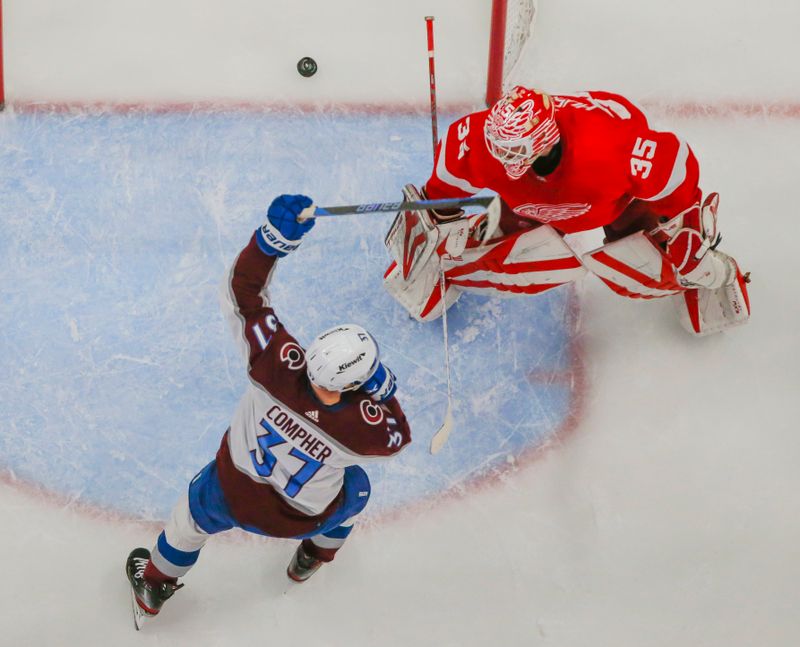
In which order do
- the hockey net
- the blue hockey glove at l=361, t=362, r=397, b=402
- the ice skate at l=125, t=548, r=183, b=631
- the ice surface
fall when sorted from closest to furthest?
the blue hockey glove at l=361, t=362, r=397, b=402, the ice skate at l=125, t=548, r=183, b=631, the ice surface, the hockey net

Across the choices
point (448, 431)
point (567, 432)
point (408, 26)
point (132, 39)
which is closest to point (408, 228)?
point (448, 431)

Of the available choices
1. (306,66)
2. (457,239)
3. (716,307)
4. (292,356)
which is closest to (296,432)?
(292,356)

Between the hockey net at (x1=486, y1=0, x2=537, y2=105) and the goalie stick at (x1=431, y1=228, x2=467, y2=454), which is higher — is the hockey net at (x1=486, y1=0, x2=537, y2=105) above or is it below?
above

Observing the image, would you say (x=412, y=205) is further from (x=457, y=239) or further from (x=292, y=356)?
(x=292, y=356)

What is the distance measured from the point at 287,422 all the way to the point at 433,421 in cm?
103

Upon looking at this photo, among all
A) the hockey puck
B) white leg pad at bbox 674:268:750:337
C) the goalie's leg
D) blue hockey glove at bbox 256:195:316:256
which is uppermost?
blue hockey glove at bbox 256:195:316:256

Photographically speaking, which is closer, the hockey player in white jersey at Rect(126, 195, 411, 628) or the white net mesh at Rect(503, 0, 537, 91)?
the hockey player in white jersey at Rect(126, 195, 411, 628)

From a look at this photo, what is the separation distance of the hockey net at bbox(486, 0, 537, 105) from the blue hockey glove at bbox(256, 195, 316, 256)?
1544 millimetres

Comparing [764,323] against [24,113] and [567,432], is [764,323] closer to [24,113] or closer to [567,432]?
[567,432]

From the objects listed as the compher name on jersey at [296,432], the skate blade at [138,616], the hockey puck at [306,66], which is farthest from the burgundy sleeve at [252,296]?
the hockey puck at [306,66]

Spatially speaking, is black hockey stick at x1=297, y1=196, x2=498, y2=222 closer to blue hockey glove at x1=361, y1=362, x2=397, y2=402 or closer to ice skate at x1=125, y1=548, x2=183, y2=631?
blue hockey glove at x1=361, y1=362, x2=397, y2=402

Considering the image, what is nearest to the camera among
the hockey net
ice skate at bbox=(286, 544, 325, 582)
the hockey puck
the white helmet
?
the white helmet

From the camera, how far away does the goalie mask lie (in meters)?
2.81

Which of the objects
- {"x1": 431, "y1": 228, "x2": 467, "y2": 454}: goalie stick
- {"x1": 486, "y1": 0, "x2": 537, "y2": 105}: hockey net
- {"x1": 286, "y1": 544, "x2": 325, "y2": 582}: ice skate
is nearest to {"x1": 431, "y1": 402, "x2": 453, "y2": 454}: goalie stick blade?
{"x1": 431, "y1": 228, "x2": 467, "y2": 454}: goalie stick
